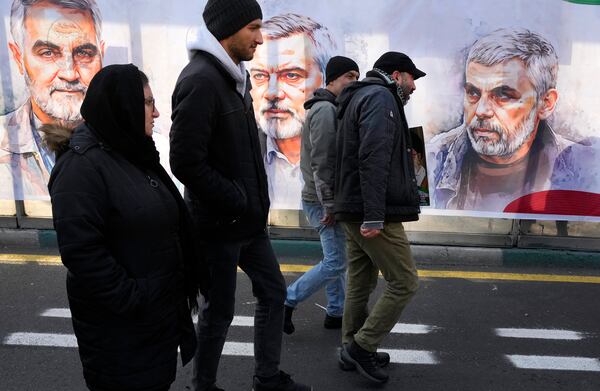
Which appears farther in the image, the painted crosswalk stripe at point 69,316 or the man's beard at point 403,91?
the painted crosswalk stripe at point 69,316

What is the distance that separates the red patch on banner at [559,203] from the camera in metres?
4.96

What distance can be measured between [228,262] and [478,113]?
10.2ft

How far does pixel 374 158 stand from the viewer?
2898mm

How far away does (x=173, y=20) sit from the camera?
5.00 meters

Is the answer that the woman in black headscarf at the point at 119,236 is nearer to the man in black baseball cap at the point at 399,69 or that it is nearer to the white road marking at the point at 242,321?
the man in black baseball cap at the point at 399,69

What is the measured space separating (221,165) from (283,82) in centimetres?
268

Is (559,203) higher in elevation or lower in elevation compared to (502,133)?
lower

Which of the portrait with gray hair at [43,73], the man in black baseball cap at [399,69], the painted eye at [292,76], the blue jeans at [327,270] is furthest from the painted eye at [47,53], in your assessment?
the man in black baseball cap at [399,69]

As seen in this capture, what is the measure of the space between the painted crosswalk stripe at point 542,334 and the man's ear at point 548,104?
1925mm

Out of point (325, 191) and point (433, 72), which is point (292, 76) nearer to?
point (433, 72)

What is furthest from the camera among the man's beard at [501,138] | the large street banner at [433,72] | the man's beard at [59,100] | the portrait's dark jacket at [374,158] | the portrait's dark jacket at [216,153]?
the man's beard at [59,100]

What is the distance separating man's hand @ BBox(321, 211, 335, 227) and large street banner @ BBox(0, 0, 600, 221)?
5.17 ft

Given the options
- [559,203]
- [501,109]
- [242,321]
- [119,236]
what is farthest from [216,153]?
[559,203]

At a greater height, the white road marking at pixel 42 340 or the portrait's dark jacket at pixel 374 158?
the portrait's dark jacket at pixel 374 158
